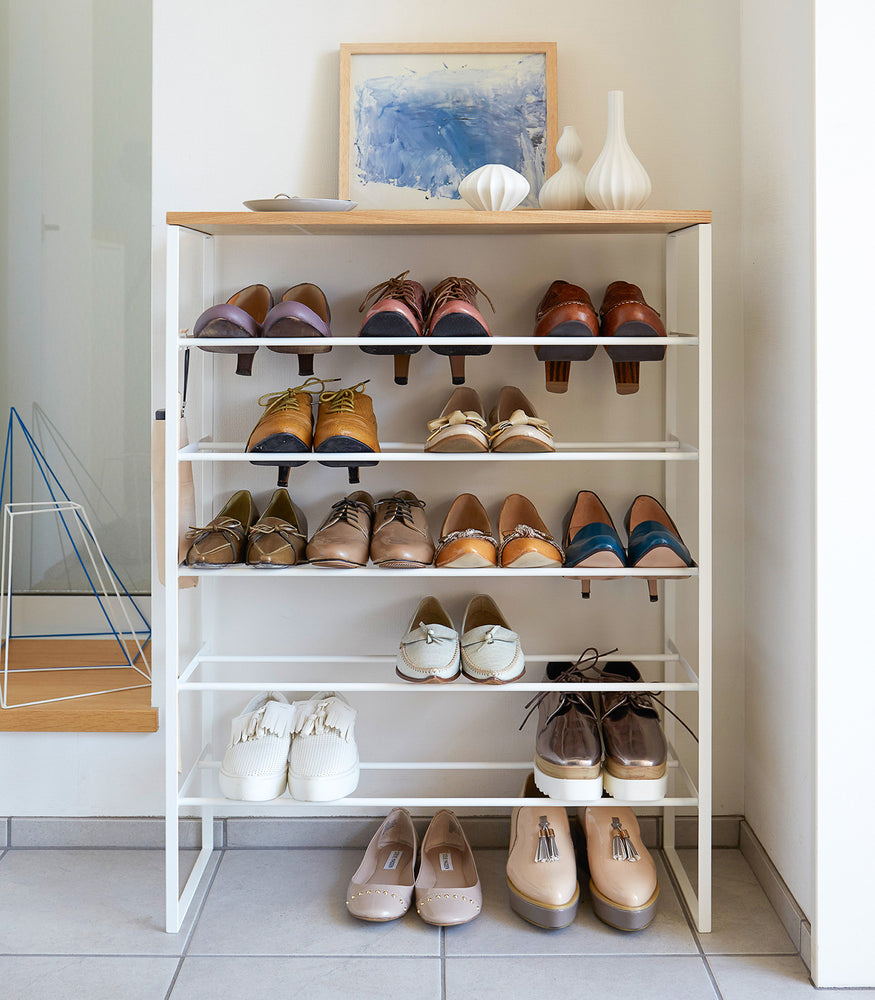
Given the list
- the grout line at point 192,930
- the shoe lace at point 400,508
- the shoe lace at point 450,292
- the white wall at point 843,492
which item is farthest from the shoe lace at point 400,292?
the grout line at point 192,930

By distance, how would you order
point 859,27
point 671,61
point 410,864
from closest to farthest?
1. point 859,27
2. point 410,864
3. point 671,61

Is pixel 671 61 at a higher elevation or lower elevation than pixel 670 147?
higher

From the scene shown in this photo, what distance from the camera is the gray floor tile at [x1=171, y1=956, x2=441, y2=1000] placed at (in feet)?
5.19

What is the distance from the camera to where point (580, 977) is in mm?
1633

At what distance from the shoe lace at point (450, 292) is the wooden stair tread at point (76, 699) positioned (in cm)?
110

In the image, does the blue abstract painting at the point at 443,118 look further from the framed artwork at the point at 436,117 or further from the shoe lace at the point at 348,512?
the shoe lace at the point at 348,512

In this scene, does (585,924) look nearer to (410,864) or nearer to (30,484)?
(410,864)

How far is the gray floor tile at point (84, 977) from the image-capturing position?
1.58m

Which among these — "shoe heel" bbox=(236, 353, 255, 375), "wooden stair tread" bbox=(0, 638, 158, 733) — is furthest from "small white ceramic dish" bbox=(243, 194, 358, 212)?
"wooden stair tread" bbox=(0, 638, 158, 733)

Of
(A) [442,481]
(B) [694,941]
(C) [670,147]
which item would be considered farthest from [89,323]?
(B) [694,941]

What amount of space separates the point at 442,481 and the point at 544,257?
0.55 metres

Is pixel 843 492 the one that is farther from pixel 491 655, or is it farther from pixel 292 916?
pixel 292 916

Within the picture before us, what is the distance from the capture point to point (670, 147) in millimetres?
2033

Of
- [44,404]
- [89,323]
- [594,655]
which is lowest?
[594,655]
